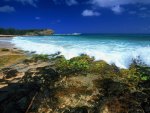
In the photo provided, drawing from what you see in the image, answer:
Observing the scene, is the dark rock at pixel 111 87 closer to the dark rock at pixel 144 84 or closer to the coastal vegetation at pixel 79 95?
the coastal vegetation at pixel 79 95

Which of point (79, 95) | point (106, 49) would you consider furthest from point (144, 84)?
point (106, 49)

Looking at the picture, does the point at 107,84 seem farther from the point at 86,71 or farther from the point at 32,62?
the point at 32,62

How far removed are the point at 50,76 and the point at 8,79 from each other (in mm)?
4601

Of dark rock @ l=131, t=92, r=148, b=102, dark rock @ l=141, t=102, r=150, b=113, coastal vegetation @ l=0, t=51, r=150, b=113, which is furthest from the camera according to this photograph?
dark rock @ l=131, t=92, r=148, b=102

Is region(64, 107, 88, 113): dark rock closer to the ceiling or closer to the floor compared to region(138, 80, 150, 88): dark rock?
closer to the floor

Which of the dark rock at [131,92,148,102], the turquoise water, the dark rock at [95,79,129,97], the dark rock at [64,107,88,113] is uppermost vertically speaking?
the dark rock at [95,79,129,97]

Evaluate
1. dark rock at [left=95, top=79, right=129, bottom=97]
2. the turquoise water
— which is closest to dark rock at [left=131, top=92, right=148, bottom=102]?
dark rock at [left=95, top=79, right=129, bottom=97]

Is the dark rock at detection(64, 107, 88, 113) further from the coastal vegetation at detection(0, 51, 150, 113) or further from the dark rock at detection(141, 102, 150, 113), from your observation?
the dark rock at detection(141, 102, 150, 113)

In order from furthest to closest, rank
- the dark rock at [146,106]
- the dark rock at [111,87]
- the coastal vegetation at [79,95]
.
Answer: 1. the dark rock at [111,87]
2. the coastal vegetation at [79,95]
3. the dark rock at [146,106]

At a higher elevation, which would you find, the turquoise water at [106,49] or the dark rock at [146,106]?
the dark rock at [146,106]

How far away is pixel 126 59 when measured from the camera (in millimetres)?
11469

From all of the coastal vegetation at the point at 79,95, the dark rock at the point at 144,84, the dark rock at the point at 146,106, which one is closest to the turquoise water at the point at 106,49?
the dark rock at the point at 144,84

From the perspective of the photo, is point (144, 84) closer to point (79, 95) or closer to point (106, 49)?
point (79, 95)

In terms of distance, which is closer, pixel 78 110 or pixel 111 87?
pixel 78 110
